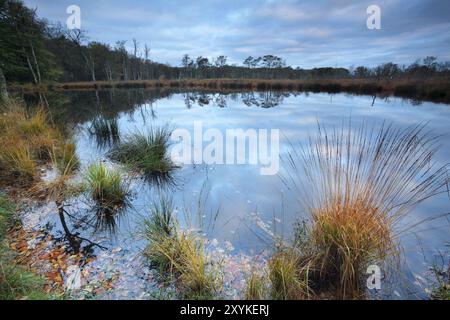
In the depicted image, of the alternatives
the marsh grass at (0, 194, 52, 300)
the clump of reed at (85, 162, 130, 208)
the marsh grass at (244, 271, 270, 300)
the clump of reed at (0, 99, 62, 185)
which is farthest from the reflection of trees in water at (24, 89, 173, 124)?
the marsh grass at (244, 271, 270, 300)

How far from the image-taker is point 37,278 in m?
2.13

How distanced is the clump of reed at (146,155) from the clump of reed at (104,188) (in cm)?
103

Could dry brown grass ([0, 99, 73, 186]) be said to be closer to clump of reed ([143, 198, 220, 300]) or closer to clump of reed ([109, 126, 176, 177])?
clump of reed ([109, 126, 176, 177])

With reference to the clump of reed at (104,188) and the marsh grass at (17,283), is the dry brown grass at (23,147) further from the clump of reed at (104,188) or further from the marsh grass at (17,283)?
the marsh grass at (17,283)

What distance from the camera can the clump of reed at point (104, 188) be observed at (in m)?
3.87

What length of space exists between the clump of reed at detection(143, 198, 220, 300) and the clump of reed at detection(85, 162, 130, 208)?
1240 millimetres

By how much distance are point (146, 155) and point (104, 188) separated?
5.33ft

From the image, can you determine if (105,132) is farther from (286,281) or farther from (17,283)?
(286,281)

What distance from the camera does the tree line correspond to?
60.7ft

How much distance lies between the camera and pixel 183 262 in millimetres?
2377

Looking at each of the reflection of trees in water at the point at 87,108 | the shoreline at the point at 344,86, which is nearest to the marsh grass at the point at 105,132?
the reflection of trees in water at the point at 87,108

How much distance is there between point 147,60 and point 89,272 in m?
65.2
